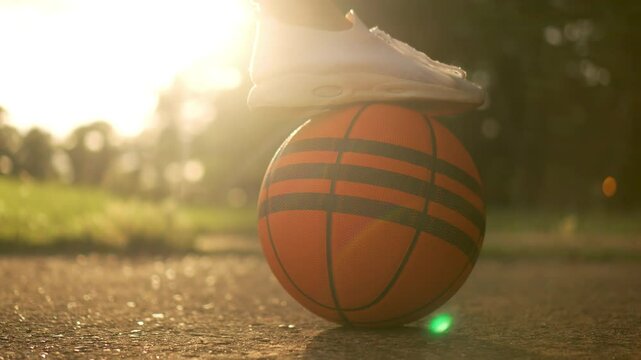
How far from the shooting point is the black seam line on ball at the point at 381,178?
15.4 feet

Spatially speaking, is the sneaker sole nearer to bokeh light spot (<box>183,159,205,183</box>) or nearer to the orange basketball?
the orange basketball

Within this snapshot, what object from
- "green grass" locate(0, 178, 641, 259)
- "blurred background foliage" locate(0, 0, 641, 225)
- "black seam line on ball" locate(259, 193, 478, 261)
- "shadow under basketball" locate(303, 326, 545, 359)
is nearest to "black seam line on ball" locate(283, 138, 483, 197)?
"black seam line on ball" locate(259, 193, 478, 261)

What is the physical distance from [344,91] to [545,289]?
394cm

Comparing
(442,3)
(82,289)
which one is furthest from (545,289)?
(442,3)

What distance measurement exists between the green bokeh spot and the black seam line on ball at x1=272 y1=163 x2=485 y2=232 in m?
0.75

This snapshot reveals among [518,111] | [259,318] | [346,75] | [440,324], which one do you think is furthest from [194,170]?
[346,75]

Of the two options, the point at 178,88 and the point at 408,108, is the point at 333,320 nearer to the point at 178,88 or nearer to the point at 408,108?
the point at 408,108

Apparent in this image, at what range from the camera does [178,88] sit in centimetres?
2286

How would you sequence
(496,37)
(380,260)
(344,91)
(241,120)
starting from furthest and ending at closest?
1. (241,120)
2. (496,37)
3. (344,91)
4. (380,260)

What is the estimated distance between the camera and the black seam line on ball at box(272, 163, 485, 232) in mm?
4684

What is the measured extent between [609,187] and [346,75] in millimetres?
20773

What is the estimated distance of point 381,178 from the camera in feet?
15.4

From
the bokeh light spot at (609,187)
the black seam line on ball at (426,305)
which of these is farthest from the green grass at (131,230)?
the black seam line on ball at (426,305)

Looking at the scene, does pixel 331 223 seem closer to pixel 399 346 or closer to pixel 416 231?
pixel 416 231
